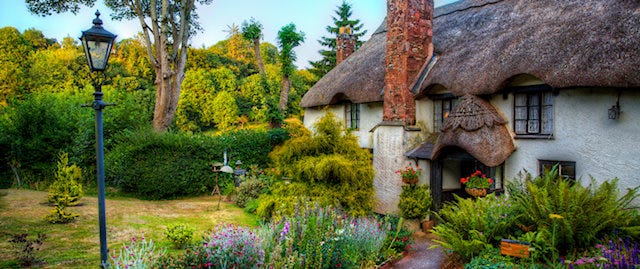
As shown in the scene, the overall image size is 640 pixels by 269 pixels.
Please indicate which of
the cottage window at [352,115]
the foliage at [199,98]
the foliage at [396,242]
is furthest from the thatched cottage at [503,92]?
the foliage at [199,98]

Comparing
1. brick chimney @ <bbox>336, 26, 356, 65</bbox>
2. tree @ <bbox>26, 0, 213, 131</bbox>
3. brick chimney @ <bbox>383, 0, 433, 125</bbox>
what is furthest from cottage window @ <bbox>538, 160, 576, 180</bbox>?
tree @ <bbox>26, 0, 213, 131</bbox>

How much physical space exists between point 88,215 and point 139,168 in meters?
3.63

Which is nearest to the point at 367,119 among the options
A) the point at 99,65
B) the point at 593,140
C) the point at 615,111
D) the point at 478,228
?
the point at 593,140

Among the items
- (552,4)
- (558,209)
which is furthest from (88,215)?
(552,4)

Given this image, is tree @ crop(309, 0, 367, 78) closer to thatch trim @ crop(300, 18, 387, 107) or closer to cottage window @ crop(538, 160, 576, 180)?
thatch trim @ crop(300, 18, 387, 107)

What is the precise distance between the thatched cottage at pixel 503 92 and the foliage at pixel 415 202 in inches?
13.0

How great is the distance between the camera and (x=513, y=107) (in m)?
9.53

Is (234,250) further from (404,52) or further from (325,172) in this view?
(404,52)

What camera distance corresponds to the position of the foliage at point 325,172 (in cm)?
972

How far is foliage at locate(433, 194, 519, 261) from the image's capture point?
21.0 ft

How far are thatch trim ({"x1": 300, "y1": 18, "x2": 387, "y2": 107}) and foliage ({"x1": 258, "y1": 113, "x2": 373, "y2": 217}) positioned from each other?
9.88 ft

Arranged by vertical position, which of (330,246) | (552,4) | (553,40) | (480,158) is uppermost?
(552,4)

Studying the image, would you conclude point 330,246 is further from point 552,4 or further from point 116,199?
point 116,199

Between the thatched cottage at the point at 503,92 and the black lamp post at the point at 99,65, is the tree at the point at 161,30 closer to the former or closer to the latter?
the thatched cottage at the point at 503,92
